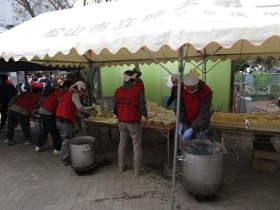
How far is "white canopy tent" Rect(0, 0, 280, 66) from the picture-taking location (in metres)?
2.54

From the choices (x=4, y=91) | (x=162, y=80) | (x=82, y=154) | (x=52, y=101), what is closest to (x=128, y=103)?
(x=82, y=154)

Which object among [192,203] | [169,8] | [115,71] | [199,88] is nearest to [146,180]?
[192,203]

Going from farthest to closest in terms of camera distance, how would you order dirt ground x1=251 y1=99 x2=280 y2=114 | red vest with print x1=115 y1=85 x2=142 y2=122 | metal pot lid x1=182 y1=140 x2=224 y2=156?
dirt ground x1=251 y1=99 x2=280 y2=114
red vest with print x1=115 y1=85 x2=142 y2=122
metal pot lid x1=182 y1=140 x2=224 y2=156

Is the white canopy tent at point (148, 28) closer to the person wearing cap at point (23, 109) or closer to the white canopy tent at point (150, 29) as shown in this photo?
the white canopy tent at point (150, 29)

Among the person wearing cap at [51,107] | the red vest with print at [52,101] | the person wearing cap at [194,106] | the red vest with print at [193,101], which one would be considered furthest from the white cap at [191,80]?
the red vest with print at [52,101]

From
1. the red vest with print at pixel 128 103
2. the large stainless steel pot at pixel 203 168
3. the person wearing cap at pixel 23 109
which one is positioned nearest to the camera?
the large stainless steel pot at pixel 203 168

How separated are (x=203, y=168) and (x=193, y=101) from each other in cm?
102

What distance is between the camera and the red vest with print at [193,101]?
3.64 meters

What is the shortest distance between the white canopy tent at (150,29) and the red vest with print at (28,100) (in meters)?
1.97

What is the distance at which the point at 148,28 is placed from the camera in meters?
2.97

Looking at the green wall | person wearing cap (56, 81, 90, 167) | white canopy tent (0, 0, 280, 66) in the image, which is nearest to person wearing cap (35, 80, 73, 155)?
person wearing cap (56, 81, 90, 167)

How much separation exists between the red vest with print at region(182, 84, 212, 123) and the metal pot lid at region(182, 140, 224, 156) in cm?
46

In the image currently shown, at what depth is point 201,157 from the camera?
3.22 m

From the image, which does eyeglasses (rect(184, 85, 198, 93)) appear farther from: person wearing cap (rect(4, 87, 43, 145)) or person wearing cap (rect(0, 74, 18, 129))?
person wearing cap (rect(0, 74, 18, 129))
